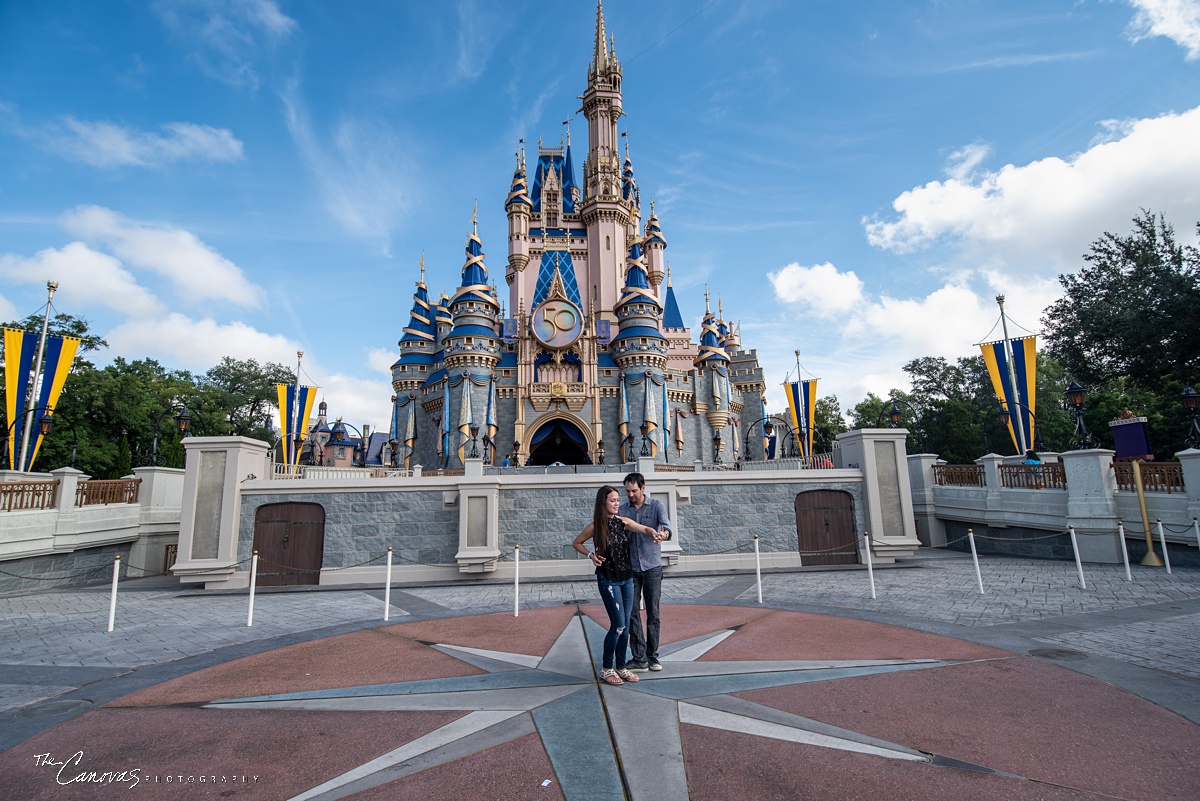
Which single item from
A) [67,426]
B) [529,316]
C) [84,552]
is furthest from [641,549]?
[67,426]

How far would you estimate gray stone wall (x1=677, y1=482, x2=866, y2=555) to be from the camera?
14.6 meters

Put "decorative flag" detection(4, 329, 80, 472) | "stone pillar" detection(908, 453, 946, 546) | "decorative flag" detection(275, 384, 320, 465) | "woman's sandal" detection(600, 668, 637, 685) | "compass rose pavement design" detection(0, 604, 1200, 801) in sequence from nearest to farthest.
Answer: "compass rose pavement design" detection(0, 604, 1200, 801) < "woman's sandal" detection(600, 668, 637, 685) < "decorative flag" detection(4, 329, 80, 472) < "stone pillar" detection(908, 453, 946, 546) < "decorative flag" detection(275, 384, 320, 465)

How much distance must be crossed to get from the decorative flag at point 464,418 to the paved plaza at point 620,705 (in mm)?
25064

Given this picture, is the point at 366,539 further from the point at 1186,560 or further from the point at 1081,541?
the point at 1186,560

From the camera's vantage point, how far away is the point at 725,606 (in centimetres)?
935

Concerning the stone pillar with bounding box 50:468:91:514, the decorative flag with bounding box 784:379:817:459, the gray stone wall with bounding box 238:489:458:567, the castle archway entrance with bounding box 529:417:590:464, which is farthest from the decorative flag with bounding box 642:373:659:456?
the stone pillar with bounding box 50:468:91:514

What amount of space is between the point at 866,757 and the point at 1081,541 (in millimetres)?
13898

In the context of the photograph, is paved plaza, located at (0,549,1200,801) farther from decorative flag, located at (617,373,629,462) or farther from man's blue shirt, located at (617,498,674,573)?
decorative flag, located at (617,373,629,462)

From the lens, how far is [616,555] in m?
5.36

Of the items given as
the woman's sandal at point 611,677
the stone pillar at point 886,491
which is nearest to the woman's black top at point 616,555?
the woman's sandal at point 611,677

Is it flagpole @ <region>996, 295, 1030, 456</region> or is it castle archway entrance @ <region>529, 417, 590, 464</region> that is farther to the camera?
castle archway entrance @ <region>529, 417, 590, 464</region>

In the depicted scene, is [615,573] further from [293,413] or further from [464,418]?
[464,418]

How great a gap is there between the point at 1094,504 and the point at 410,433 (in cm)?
3695

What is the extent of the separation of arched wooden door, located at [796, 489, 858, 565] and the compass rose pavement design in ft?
27.7
